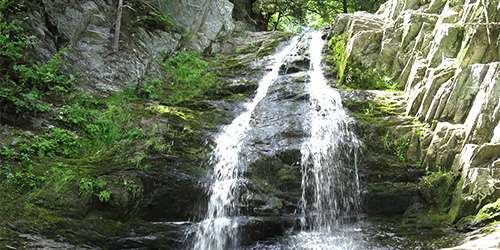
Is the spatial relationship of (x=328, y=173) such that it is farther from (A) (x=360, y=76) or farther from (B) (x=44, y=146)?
(B) (x=44, y=146)

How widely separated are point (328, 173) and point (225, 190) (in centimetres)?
185

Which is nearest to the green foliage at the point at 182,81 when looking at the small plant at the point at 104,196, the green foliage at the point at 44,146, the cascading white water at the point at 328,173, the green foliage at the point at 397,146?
the green foliage at the point at 44,146

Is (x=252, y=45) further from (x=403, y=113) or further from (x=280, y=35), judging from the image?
(x=403, y=113)

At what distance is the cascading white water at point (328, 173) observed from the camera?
8023 millimetres

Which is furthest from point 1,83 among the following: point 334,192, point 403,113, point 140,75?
point 403,113

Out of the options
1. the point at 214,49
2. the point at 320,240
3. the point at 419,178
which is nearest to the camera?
the point at 320,240

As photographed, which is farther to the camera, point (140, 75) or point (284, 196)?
point (140, 75)

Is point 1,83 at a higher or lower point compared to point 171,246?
higher

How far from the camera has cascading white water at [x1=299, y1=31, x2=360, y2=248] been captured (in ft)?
26.3

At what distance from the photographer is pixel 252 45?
1584cm

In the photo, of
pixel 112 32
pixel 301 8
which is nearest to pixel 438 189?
pixel 112 32

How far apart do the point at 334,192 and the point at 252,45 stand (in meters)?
8.55

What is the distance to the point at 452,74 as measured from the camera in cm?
881

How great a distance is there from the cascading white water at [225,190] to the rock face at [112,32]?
3715mm
